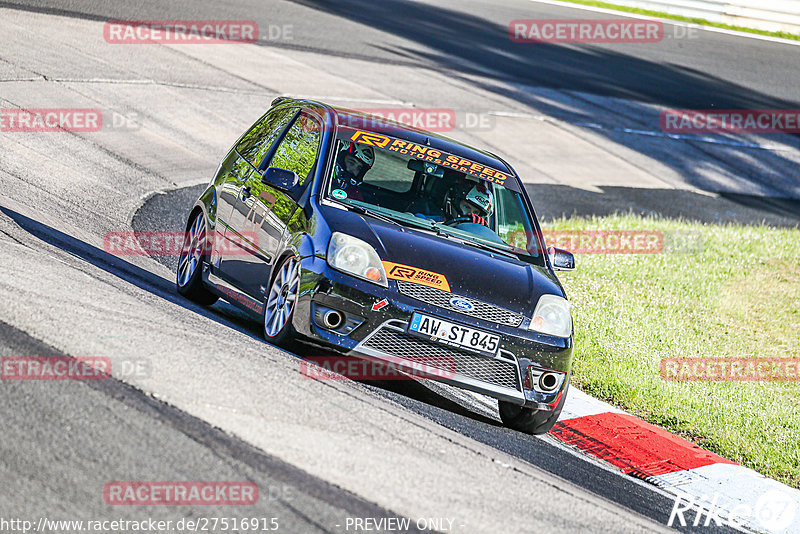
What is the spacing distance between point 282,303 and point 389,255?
2.56 feet

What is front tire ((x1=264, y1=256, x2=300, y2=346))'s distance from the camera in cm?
673

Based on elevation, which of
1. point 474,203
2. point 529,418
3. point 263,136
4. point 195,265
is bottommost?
point 529,418

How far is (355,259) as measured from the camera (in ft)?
21.9

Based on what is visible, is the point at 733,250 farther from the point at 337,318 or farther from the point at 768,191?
the point at 337,318

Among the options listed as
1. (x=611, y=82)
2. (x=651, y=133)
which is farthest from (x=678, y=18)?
(x=651, y=133)

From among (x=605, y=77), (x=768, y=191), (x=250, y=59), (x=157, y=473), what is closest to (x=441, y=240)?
(x=157, y=473)

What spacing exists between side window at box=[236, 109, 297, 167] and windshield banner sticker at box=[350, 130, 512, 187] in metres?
0.91

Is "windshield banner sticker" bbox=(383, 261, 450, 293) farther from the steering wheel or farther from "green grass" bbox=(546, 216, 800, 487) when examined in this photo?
"green grass" bbox=(546, 216, 800, 487)

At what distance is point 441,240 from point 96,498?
378cm

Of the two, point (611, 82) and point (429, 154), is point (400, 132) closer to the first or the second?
point (429, 154)

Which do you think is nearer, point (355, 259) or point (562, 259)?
point (355, 259)

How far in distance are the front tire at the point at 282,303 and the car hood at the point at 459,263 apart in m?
0.40

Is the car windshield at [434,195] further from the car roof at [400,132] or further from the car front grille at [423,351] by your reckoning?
the car front grille at [423,351]

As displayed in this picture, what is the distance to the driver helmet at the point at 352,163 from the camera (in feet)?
24.7
